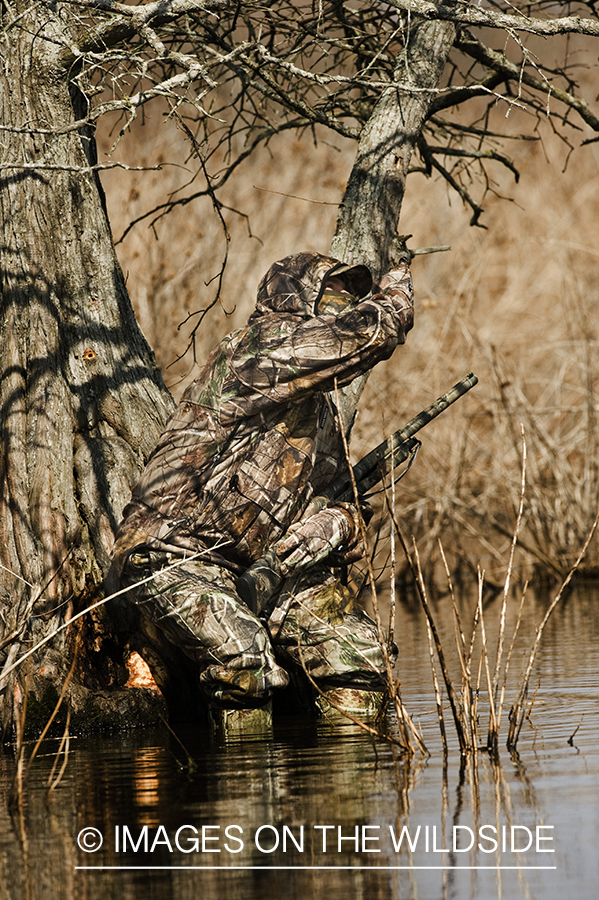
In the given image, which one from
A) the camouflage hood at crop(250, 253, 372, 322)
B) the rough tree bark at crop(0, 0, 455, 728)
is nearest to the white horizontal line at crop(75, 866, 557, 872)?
the rough tree bark at crop(0, 0, 455, 728)

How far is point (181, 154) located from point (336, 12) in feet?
26.9

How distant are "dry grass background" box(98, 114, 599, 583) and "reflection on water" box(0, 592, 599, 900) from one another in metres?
4.92

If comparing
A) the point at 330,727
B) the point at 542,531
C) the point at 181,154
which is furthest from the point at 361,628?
the point at 181,154

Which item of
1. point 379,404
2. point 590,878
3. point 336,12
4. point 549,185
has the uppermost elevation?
point 549,185

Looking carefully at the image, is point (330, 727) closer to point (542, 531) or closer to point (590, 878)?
point (590, 878)

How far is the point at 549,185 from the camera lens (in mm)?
23500

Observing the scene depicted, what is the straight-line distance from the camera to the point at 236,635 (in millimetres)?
5266

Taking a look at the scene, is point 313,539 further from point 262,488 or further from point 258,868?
point 258,868

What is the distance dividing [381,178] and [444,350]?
30.2 feet

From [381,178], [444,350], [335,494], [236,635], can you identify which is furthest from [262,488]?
[444,350]

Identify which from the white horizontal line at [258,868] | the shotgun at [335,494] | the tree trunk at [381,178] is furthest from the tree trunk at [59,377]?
the white horizontal line at [258,868]

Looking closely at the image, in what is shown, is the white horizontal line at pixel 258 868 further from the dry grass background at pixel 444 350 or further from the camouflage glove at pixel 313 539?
the dry grass background at pixel 444 350

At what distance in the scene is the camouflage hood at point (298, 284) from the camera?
5352 mm

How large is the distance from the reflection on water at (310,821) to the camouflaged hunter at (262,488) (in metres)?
0.49
